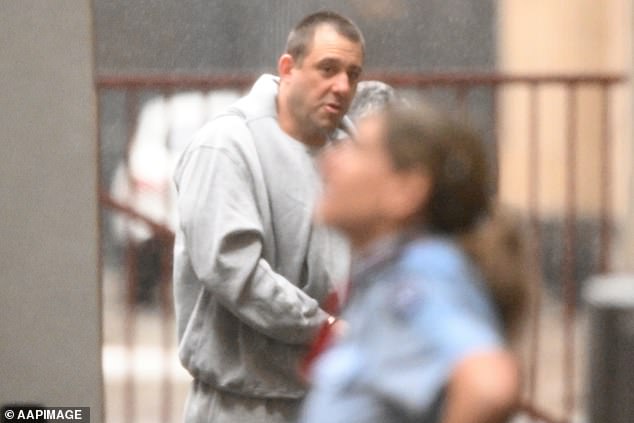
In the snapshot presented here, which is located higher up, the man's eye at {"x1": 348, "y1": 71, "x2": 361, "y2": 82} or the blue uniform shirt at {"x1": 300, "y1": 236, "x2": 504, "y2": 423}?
the man's eye at {"x1": 348, "y1": 71, "x2": 361, "y2": 82}

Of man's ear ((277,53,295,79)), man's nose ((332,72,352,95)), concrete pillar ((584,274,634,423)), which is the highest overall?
man's ear ((277,53,295,79))

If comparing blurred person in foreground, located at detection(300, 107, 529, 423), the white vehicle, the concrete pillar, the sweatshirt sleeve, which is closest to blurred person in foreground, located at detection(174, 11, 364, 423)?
the sweatshirt sleeve

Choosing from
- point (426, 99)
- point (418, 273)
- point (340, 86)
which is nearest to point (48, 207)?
point (340, 86)

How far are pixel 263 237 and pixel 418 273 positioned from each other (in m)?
1.62

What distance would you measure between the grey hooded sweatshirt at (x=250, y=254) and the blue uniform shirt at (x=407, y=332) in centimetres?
142

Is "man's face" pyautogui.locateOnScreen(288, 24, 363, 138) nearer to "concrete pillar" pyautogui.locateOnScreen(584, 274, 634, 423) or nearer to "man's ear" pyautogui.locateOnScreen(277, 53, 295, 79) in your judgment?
"man's ear" pyautogui.locateOnScreen(277, 53, 295, 79)

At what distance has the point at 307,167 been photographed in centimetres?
441

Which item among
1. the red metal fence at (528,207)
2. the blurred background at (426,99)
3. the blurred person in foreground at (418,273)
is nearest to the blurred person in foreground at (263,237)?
the blurred person in foreground at (418,273)

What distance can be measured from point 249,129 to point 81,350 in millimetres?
1101

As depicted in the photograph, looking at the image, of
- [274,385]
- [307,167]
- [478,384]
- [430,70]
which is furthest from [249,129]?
[430,70]

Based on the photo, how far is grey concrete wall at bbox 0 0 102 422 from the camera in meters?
5.07

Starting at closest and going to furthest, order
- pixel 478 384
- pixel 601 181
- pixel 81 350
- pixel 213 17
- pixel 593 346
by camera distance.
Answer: pixel 478 384 < pixel 593 346 < pixel 81 350 < pixel 213 17 < pixel 601 181

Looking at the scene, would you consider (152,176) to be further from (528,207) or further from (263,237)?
(263,237)

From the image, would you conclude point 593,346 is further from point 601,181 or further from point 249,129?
point 601,181
